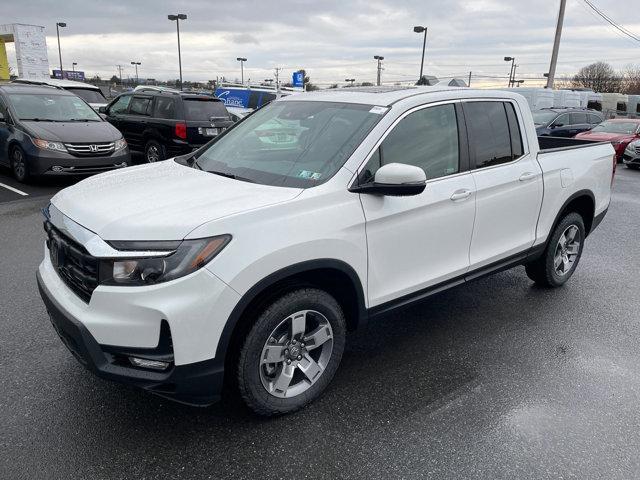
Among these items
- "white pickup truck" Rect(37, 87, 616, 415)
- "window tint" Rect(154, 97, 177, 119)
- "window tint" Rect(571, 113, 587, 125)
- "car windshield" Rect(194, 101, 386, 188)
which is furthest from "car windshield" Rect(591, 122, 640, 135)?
"car windshield" Rect(194, 101, 386, 188)

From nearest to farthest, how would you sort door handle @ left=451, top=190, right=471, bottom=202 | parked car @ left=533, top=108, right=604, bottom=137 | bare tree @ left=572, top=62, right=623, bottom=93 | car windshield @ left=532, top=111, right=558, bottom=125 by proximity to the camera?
door handle @ left=451, top=190, right=471, bottom=202 < parked car @ left=533, top=108, right=604, bottom=137 < car windshield @ left=532, top=111, right=558, bottom=125 < bare tree @ left=572, top=62, right=623, bottom=93

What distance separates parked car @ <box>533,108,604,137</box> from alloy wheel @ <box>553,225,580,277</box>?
12863 millimetres

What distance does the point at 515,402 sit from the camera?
3154mm

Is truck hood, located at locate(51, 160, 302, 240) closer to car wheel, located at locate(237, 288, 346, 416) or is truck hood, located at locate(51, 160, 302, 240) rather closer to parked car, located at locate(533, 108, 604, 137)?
car wheel, located at locate(237, 288, 346, 416)

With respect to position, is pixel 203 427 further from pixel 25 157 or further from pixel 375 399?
pixel 25 157

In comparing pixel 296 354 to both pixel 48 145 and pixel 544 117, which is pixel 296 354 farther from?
pixel 544 117

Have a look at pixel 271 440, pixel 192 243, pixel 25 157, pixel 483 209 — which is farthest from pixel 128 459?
pixel 25 157

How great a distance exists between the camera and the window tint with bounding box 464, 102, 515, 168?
12.3 ft

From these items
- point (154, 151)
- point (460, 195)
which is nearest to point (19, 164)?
point (154, 151)

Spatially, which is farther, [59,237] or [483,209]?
[483,209]

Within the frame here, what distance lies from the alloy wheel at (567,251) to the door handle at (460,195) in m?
1.77

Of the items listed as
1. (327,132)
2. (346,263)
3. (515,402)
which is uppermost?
(327,132)

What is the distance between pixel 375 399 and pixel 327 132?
5.66ft

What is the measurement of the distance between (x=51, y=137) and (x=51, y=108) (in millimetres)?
1337
